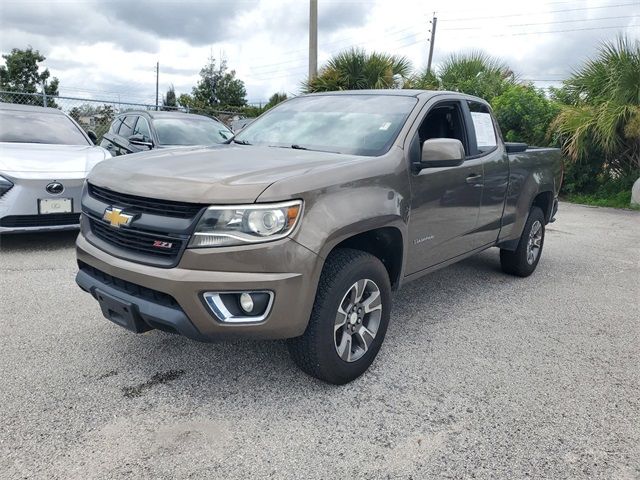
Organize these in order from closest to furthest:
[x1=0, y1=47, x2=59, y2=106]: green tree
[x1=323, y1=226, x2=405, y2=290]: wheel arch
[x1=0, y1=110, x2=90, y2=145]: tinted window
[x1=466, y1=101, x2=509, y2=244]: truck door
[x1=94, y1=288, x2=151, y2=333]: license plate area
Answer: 1. [x1=94, y1=288, x2=151, y2=333]: license plate area
2. [x1=323, y1=226, x2=405, y2=290]: wheel arch
3. [x1=466, y1=101, x2=509, y2=244]: truck door
4. [x1=0, y1=110, x2=90, y2=145]: tinted window
5. [x1=0, y1=47, x2=59, y2=106]: green tree

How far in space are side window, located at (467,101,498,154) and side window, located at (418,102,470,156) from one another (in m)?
0.19

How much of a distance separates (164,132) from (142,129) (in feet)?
1.71

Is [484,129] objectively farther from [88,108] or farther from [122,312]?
[88,108]

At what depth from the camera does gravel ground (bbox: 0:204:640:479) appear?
7.64ft

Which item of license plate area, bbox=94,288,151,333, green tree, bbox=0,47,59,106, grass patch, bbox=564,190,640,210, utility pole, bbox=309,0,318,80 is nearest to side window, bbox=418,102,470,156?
license plate area, bbox=94,288,151,333

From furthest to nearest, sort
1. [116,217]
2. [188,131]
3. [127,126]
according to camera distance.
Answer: [127,126]
[188,131]
[116,217]

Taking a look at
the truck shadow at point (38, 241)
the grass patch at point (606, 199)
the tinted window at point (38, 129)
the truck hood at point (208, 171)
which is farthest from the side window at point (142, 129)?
the grass patch at point (606, 199)

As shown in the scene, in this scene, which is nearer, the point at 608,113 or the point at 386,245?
the point at 386,245

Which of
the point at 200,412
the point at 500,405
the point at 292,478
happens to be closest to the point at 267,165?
the point at 200,412

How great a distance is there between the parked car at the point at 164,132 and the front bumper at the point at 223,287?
211 inches

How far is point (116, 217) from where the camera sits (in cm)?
276

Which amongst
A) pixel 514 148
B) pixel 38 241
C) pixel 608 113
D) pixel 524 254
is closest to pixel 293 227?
pixel 514 148

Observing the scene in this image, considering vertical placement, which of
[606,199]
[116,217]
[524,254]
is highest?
[116,217]

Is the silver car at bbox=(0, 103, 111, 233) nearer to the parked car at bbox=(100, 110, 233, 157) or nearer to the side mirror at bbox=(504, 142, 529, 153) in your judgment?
the parked car at bbox=(100, 110, 233, 157)
